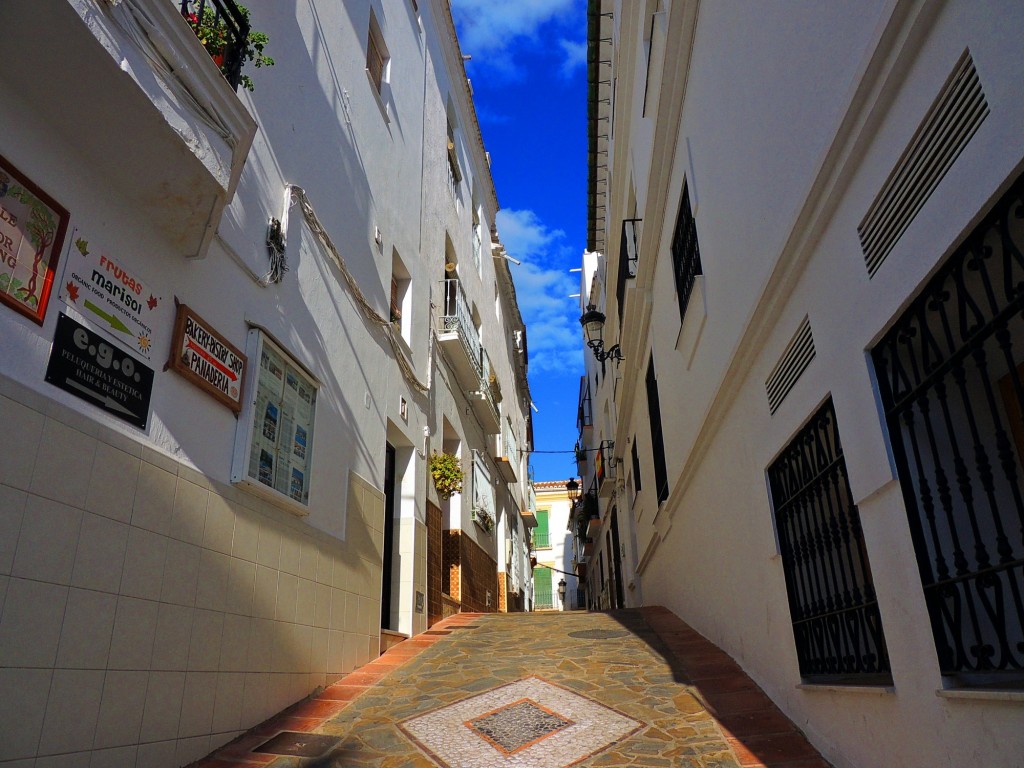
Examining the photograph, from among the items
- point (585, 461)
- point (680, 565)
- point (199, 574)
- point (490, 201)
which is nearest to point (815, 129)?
point (199, 574)

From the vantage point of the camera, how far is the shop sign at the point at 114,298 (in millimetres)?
3641

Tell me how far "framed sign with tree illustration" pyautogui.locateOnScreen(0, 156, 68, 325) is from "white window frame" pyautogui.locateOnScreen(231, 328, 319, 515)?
181 cm

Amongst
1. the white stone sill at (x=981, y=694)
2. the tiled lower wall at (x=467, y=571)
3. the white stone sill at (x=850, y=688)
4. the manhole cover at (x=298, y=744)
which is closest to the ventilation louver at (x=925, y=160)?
the white stone sill at (x=981, y=694)

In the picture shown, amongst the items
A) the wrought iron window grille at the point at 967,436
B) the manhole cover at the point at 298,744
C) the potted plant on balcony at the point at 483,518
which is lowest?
the manhole cover at the point at 298,744

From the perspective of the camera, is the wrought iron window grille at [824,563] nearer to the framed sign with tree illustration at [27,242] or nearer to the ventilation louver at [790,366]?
the ventilation louver at [790,366]

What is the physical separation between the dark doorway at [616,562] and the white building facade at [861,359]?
986cm

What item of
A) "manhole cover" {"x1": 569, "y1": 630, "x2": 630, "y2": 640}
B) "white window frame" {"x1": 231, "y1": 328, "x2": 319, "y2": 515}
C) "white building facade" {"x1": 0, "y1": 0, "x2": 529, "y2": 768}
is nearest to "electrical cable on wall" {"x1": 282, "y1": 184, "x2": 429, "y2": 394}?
"white building facade" {"x1": 0, "y1": 0, "x2": 529, "y2": 768}

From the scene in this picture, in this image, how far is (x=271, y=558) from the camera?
5262 millimetres

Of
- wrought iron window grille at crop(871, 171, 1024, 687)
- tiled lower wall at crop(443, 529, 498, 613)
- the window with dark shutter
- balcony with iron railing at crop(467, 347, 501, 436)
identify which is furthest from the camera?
balcony with iron railing at crop(467, 347, 501, 436)

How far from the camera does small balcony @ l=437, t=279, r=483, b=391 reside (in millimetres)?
11894

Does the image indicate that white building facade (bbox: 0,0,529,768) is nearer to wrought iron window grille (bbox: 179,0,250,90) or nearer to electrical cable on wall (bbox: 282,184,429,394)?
electrical cable on wall (bbox: 282,184,429,394)

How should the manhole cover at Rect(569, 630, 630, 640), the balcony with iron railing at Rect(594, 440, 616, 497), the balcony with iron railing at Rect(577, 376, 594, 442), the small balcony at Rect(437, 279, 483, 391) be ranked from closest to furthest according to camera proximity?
the manhole cover at Rect(569, 630, 630, 640)
the small balcony at Rect(437, 279, 483, 391)
the balcony with iron railing at Rect(594, 440, 616, 497)
the balcony with iron railing at Rect(577, 376, 594, 442)

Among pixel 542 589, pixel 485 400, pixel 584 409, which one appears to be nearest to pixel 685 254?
pixel 485 400

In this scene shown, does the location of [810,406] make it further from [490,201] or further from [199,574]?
[490,201]
